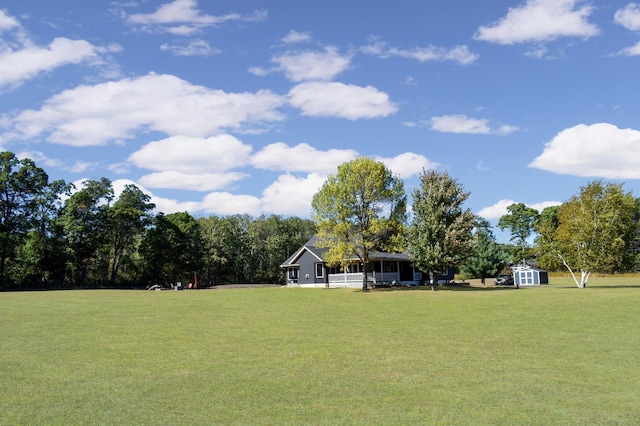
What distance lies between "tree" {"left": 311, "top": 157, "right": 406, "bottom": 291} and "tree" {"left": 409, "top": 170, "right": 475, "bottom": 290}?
1895 mm

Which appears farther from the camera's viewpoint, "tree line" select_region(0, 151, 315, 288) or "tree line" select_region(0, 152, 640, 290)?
"tree line" select_region(0, 151, 315, 288)

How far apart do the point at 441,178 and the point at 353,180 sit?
310 inches

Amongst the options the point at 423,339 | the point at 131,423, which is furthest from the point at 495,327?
Result: the point at 131,423

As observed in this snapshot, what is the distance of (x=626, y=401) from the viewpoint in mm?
9703

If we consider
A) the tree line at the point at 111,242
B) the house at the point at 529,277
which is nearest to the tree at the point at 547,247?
the house at the point at 529,277

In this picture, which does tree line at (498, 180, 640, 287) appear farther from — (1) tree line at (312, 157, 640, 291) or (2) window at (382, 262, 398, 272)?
(2) window at (382, 262, 398, 272)

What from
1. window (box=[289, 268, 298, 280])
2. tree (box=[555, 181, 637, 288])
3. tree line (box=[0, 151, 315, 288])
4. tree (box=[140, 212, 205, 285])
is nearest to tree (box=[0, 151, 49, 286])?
tree line (box=[0, 151, 315, 288])

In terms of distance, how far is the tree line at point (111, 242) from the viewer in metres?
58.8

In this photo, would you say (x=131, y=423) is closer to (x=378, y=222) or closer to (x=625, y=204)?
(x=378, y=222)

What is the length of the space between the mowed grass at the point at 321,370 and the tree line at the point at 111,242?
40958 mm

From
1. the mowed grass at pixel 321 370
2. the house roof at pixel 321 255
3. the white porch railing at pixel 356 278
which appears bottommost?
the mowed grass at pixel 321 370

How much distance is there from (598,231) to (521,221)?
68.3 m

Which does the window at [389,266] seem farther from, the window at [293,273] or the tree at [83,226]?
the tree at [83,226]

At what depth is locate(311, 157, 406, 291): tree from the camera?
46.0m
